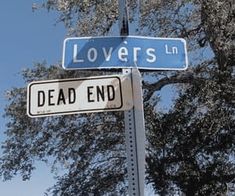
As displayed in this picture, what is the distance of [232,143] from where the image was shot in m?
13.5

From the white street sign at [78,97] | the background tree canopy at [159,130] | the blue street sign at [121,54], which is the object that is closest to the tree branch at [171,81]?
the background tree canopy at [159,130]

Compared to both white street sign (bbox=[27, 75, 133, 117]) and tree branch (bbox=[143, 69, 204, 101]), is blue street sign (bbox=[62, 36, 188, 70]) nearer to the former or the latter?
white street sign (bbox=[27, 75, 133, 117])

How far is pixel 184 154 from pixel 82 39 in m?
10.4

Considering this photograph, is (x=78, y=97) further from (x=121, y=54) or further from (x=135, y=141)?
(x=135, y=141)

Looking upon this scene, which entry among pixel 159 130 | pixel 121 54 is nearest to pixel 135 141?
pixel 121 54

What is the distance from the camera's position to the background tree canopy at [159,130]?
42.7 ft

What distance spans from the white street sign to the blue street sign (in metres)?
0.11

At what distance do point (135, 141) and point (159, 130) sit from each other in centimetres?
1069

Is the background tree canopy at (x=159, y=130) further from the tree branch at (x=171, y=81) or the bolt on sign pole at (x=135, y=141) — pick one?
the bolt on sign pole at (x=135, y=141)

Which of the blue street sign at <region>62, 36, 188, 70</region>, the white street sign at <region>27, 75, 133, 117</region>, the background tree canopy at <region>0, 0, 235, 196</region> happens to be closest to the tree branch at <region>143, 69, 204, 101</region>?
the background tree canopy at <region>0, 0, 235, 196</region>

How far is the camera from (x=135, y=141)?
10.2 ft

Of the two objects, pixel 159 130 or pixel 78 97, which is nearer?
pixel 78 97

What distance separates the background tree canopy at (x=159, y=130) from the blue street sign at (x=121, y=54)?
931 centimetres

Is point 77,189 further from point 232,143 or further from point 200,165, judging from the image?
point 232,143
